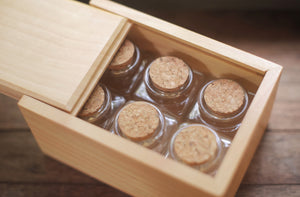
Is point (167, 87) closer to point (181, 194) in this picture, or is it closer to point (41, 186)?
point (181, 194)

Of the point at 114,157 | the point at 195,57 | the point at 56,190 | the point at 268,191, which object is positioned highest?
the point at 195,57

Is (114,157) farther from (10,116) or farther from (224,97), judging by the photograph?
(10,116)

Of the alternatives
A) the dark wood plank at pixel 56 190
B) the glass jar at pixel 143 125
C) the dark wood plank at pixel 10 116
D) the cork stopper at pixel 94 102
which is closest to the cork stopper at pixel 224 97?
the glass jar at pixel 143 125

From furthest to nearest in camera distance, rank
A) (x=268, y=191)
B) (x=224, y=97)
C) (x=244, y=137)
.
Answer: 1. (x=268, y=191)
2. (x=224, y=97)
3. (x=244, y=137)

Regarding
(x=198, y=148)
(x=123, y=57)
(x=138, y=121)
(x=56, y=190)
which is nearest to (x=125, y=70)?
(x=123, y=57)

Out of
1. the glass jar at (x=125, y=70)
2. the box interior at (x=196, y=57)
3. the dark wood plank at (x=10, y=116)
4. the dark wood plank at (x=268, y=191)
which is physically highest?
the box interior at (x=196, y=57)

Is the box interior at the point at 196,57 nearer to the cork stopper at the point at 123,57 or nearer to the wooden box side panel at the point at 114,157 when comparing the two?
the cork stopper at the point at 123,57
